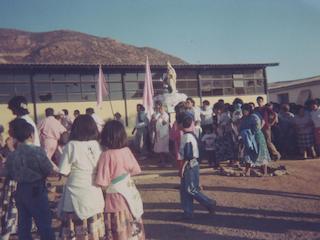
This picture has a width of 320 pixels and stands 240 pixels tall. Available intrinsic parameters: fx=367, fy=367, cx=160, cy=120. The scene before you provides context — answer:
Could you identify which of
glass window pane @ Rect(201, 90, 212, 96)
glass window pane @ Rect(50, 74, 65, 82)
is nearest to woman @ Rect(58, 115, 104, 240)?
glass window pane @ Rect(50, 74, 65, 82)

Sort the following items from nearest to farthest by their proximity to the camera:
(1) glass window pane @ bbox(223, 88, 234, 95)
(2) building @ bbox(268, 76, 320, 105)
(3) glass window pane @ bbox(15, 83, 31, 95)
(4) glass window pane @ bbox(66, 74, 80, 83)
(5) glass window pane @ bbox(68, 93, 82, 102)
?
1. (3) glass window pane @ bbox(15, 83, 31, 95)
2. (5) glass window pane @ bbox(68, 93, 82, 102)
3. (4) glass window pane @ bbox(66, 74, 80, 83)
4. (1) glass window pane @ bbox(223, 88, 234, 95)
5. (2) building @ bbox(268, 76, 320, 105)

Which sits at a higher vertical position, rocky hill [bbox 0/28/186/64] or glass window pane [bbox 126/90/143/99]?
rocky hill [bbox 0/28/186/64]

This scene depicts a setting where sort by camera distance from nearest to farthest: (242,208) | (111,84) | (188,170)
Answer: (188,170) → (242,208) → (111,84)

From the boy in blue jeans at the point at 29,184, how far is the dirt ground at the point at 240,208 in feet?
5.22

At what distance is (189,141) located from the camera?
5551mm

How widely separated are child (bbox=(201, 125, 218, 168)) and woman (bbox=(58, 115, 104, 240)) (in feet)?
21.0

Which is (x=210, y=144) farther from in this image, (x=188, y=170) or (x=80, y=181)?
(x=80, y=181)

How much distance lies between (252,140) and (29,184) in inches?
218

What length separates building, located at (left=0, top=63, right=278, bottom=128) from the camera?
17397 millimetres

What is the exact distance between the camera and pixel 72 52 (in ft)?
112

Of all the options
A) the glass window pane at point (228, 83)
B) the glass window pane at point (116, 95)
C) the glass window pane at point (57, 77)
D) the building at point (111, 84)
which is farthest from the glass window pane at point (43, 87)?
the glass window pane at point (228, 83)

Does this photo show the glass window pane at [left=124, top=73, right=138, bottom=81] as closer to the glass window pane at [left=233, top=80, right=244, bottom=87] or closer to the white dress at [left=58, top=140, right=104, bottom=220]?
the glass window pane at [left=233, top=80, right=244, bottom=87]

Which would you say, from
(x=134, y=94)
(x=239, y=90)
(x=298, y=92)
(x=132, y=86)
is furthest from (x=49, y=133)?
(x=298, y=92)

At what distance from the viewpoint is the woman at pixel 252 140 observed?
826cm
